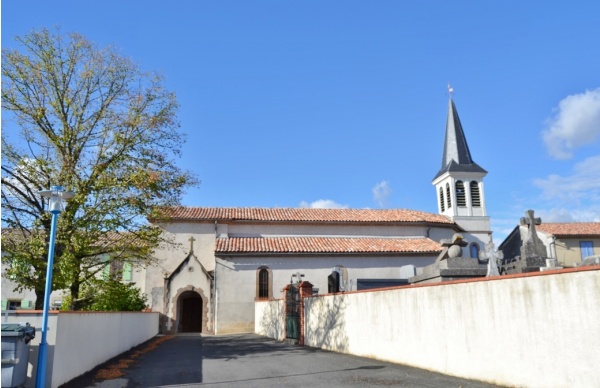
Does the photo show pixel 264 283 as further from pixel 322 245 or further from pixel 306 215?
pixel 306 215

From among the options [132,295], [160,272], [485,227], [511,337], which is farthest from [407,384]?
[485,227]

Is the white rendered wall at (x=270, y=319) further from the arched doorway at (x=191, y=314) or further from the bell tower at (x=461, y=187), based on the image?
the bell tower at (x=461, y=187)

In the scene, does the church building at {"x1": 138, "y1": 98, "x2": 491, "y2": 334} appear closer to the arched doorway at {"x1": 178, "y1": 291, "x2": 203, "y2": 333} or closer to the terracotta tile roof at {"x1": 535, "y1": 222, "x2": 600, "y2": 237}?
the arched doorway at {"x1": 178, "y1": 291, "x2": 203, "y2": 333}

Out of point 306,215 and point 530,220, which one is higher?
point 306,215

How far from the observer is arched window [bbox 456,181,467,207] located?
36625mm

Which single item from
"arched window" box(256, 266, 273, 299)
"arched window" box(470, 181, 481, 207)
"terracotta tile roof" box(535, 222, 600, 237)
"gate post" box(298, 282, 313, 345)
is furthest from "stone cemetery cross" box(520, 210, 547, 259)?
"terracotta tile roof" box(535, 222, 600, 237)

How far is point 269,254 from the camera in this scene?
2775cm

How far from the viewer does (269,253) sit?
27.7 m

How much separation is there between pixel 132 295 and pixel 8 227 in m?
10.6

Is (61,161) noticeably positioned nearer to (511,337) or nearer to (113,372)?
(113,372)

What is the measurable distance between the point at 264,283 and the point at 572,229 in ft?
83.9

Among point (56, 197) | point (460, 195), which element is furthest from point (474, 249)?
point (56, 197)

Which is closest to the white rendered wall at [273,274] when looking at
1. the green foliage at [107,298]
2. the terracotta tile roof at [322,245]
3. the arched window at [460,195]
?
the terracotta tile roof at [322,245]

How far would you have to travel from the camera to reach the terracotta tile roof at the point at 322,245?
27.9m
